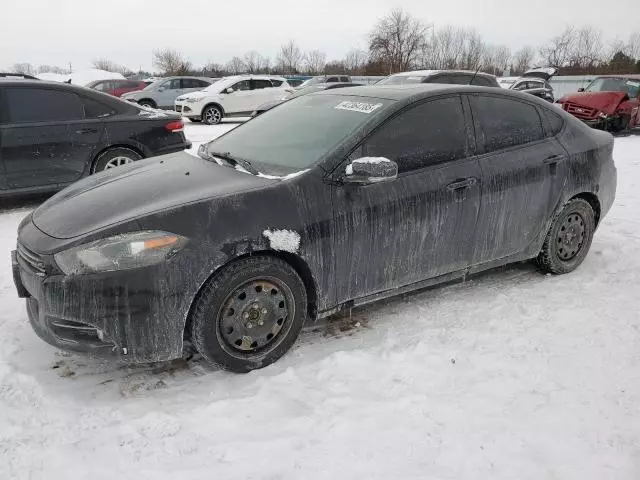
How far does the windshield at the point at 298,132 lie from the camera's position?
3.30 m

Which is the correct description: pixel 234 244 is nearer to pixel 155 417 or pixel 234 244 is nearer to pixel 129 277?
pixel 129 277

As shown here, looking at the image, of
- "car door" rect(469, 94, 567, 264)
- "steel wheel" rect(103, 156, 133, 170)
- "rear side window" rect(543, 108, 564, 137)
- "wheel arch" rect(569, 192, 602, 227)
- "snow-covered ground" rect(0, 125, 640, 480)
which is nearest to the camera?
"snow-covered ground" rect(0, 125, 640, 480)

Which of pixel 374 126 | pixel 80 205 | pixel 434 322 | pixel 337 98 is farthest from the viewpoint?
pixel 337 98

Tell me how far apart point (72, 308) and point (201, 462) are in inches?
38.7

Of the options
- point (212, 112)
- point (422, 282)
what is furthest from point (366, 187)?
point (212, 112)

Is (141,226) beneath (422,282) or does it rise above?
above

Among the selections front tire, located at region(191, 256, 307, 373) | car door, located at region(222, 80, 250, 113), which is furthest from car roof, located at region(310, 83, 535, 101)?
car door, located at region(222, 80, 250, 113)

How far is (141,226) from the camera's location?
268 centimetres

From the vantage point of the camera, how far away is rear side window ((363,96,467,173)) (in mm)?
3354

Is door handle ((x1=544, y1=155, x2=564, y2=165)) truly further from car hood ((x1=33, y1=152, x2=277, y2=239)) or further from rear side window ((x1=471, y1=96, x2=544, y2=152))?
car hood ((x1=33, y1=152, x2=277, y2=239))

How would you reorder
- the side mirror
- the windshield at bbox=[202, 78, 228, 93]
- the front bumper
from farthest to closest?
1. the windshield at bbox=[202, 78, 228, 93]
2. the side mirror
3. the front bumper

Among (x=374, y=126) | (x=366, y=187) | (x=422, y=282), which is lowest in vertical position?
(x=422, y=282)

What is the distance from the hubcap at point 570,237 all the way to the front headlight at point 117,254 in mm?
3130

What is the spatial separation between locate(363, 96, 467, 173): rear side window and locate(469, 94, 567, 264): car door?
0.62ft
